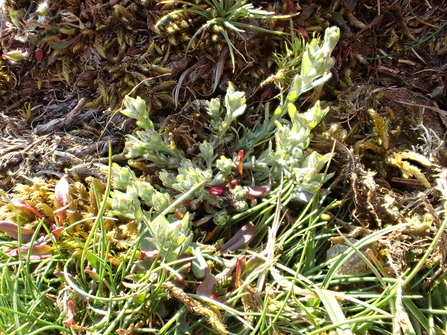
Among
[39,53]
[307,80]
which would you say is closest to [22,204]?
[39,53]

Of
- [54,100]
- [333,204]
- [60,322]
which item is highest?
[54,100]

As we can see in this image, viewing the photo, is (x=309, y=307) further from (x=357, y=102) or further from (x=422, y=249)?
(x=357, y=102)

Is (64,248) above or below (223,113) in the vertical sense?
below

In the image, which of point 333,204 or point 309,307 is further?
point 333,204

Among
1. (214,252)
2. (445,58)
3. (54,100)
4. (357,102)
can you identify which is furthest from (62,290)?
(445,58)

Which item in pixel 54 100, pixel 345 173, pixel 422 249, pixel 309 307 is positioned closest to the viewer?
pixel 309 307

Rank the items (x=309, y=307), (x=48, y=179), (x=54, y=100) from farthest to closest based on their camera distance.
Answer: (x=54, y=100)
(x=48, y=179)
(x=309, y=307)

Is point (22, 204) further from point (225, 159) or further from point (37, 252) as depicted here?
point (225, 159)
